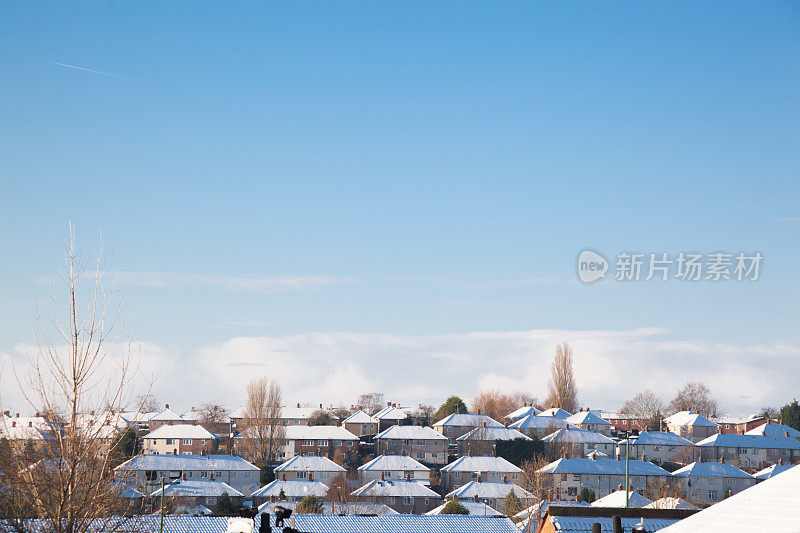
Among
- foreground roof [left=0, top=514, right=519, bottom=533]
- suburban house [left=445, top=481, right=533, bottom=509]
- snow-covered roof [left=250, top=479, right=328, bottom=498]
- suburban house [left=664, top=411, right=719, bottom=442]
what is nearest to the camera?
foreground roof [left=0, top=514, right=519, bottom=533]

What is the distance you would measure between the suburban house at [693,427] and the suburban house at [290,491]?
52.7 m

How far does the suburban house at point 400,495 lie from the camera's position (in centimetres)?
6178

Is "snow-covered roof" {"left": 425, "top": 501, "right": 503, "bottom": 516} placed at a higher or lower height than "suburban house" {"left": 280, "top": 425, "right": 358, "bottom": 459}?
higher

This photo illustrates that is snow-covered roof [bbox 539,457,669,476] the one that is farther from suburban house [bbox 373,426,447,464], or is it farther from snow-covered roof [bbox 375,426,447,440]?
snow-covered roof [bbox 375,426,447,440]

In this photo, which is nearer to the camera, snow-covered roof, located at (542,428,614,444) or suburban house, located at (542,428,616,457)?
suburban house, located at (542,428,616,457)

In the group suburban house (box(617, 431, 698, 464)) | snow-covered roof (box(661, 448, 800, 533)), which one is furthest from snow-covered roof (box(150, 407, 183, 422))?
snow-covered roof (box(661, 448, 800, 533))

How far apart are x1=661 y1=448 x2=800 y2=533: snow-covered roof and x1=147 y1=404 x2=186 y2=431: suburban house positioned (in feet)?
330

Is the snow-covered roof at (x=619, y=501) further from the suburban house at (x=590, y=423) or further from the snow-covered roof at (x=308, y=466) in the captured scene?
the suburban house at (x=590, y=423)

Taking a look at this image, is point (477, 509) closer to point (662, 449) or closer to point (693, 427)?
point (662, 449)

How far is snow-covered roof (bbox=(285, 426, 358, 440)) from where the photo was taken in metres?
89.0

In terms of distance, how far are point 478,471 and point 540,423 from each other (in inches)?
1071

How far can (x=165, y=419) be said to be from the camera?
108375mm

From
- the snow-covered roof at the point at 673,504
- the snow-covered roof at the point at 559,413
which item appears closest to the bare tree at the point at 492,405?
the snow-covered roof at the point at 559,413

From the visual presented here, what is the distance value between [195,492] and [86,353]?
49.4 metres
